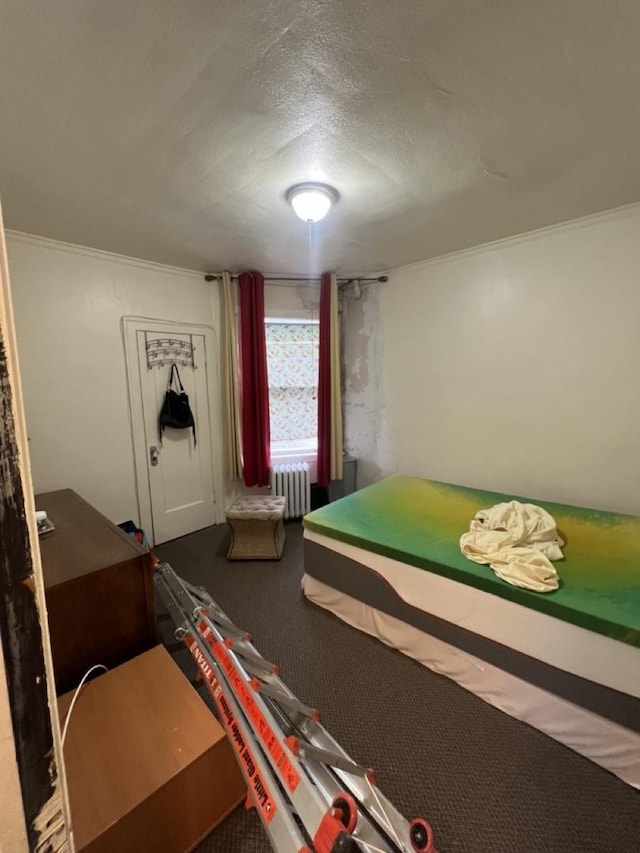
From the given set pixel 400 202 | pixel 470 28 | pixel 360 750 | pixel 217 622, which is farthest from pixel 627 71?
pixel 360 750

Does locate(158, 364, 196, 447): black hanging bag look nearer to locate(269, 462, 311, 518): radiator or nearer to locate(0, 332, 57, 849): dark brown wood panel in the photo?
locate(269, 462, 311, 518): radiator

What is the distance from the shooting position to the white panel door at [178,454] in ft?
10.2

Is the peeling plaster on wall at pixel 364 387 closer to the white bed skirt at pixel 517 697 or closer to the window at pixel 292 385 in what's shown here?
the window at pixel 292 385

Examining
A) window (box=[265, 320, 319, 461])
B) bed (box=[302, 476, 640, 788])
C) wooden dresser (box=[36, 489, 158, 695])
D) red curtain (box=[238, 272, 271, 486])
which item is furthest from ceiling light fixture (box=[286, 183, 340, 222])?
wooden dresser (box=[36, 489, 158, 695])

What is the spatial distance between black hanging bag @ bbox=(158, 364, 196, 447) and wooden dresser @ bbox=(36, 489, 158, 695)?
1.56 meters

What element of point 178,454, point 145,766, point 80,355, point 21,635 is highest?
point 80,355

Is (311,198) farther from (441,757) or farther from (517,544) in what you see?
(441,757)

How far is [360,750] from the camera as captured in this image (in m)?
1.45

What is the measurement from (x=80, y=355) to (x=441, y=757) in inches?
129

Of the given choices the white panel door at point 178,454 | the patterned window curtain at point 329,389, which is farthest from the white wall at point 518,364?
the white panel door at point 178,454

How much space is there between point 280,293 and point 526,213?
222 centimetres

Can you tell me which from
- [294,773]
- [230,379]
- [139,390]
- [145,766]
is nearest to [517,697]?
[294,773]

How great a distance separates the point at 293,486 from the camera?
12.0 ft

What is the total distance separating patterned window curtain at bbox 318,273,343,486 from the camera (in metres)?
3.53
